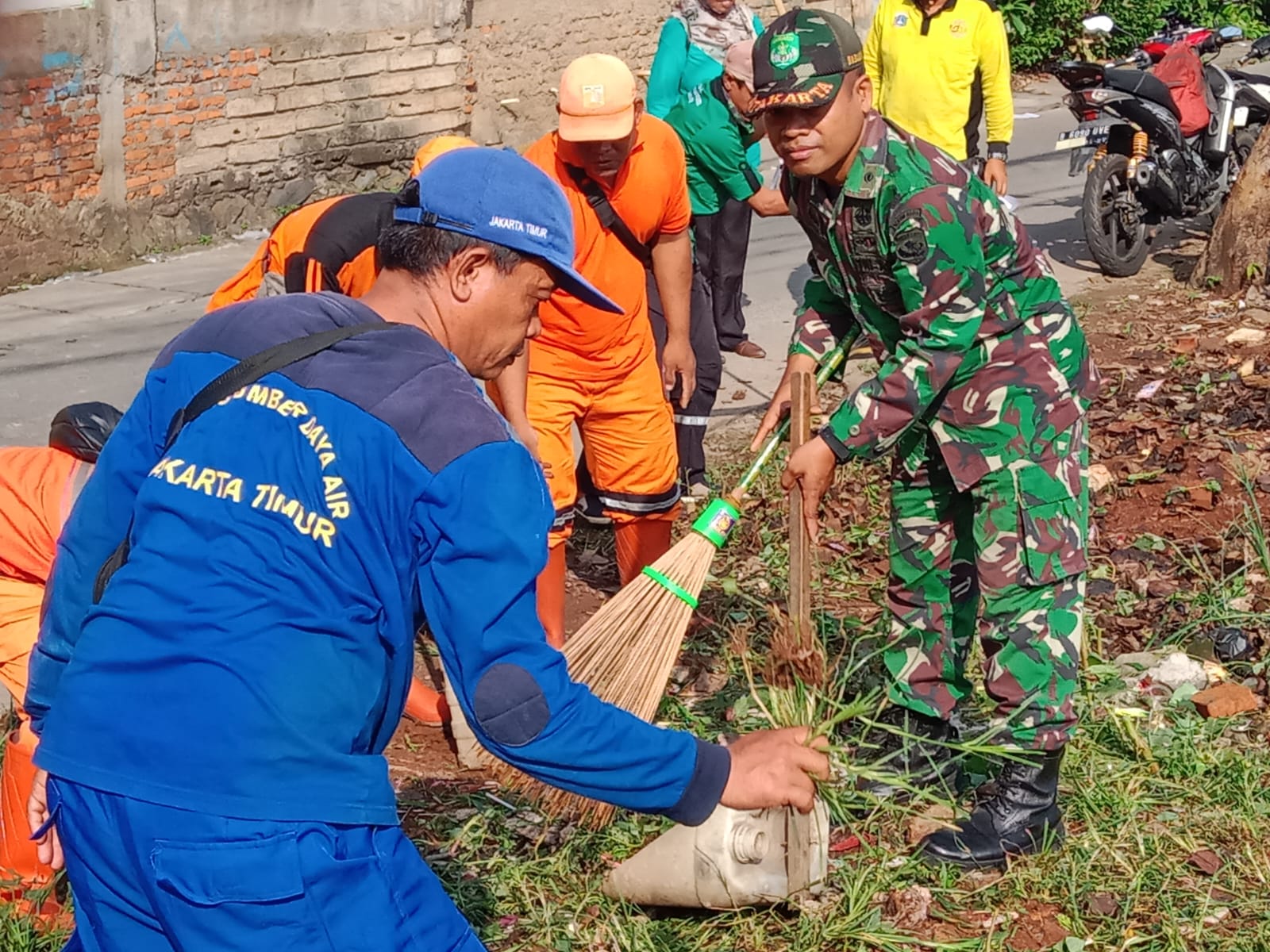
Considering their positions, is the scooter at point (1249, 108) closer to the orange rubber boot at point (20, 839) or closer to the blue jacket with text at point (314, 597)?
the orange rubber boot at point (20, 839)

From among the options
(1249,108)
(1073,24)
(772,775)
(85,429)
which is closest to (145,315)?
(85,429)

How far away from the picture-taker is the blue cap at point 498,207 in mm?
2213

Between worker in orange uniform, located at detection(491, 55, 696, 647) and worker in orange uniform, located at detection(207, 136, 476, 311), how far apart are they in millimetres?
483

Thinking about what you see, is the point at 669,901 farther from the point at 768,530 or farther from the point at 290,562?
the point at 768,530

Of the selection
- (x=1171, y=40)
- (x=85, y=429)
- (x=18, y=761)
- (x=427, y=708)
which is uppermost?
(x=85, y=429)

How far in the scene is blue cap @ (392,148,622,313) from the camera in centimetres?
221

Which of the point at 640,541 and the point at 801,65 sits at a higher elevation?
the point at 801,65

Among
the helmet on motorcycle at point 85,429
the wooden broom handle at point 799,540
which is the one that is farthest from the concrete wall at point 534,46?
the wooden broom handle at point 799,540

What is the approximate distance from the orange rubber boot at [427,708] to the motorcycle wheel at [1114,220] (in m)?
6.28

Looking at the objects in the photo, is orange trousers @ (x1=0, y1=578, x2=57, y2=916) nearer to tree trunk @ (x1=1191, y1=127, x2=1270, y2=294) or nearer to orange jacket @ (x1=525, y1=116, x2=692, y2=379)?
orange jacket @ (x1=525, y1=116, x2=692, y2=379)

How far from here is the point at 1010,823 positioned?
3799 mm

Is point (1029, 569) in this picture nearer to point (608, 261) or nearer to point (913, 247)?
point (913, 247)

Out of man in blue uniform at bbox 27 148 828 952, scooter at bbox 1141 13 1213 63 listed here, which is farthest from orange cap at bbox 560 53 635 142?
scooter at bbox 1141 13 1213 63

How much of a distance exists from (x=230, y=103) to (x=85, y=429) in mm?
7609
